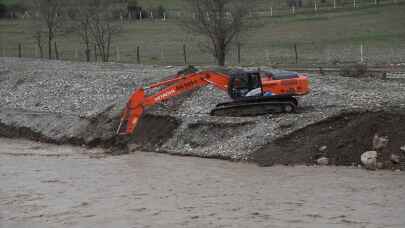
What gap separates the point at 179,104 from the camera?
29.7m

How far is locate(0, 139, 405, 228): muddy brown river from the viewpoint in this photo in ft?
57.0

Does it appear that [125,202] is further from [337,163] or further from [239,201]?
[337,163]

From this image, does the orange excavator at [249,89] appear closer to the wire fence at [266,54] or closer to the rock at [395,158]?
the rock at [395,158]

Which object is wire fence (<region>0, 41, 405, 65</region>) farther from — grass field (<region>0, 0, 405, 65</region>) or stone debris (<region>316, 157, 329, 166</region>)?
stone debris (<region>316, 157, 329, 166</region>)

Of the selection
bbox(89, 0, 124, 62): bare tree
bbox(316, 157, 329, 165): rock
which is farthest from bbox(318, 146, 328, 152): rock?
bbox(89, 0, 124, 62): bare tree

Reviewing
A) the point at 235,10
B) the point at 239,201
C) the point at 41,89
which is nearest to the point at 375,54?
the point at 235,10

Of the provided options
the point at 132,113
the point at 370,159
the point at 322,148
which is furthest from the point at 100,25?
the point at 370,159

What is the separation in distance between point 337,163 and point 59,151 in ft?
36.5

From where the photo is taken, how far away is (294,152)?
23.6 meters

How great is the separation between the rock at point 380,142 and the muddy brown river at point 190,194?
96 cm

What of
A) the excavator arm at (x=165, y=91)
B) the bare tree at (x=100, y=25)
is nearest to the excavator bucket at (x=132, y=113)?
the excavator arm at (x=165, y=91)

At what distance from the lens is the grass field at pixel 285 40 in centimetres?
5169

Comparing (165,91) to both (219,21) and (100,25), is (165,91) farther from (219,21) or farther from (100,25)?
(100,25)

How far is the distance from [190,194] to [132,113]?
8.75m
